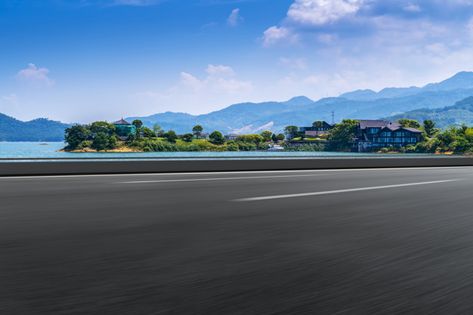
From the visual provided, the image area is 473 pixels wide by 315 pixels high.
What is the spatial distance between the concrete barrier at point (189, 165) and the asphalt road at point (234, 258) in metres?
9.97

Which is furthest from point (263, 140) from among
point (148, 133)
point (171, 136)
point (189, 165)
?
point (189, 165)

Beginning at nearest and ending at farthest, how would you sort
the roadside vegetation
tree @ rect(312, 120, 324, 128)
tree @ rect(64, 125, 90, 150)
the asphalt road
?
the asphalt road, the roadside vegetation, tree @ rect(64, 125, 90, 150), tree @ rect(312, 120, 324, 128)

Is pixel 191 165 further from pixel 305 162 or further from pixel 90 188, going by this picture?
pixel 90 188

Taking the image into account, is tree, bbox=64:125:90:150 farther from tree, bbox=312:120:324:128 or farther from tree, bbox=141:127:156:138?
tree, bbox=312:120:324:128

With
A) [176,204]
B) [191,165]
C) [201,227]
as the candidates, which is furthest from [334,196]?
[191,165]

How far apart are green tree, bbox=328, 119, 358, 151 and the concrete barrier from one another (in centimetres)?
6679

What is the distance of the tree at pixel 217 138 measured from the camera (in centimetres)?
6800

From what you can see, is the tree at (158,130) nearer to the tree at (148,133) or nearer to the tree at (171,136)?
the tree at (148,133)

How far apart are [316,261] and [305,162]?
2092 cm

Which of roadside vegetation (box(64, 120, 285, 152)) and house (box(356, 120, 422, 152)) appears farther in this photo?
house (box(356, 120, 422, 152))

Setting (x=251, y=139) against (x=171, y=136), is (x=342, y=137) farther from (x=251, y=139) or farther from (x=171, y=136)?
(x=171, y=136)

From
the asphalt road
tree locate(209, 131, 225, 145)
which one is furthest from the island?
the asphalt road

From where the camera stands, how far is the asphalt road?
369 cm

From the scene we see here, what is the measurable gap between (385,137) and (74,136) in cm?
5849
